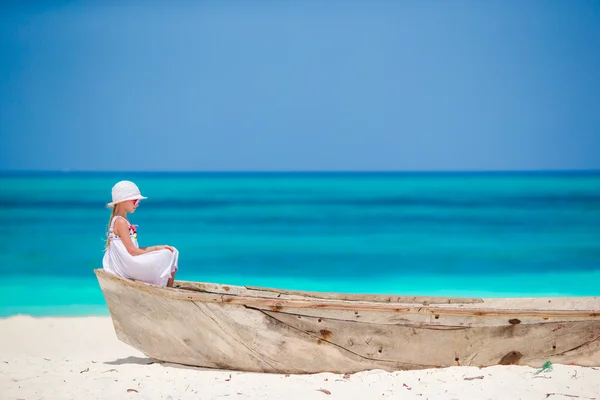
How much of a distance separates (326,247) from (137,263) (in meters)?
14.3

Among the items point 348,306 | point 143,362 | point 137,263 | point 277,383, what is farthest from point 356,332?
point 143,362

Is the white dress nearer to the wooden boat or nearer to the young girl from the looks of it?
the young girl

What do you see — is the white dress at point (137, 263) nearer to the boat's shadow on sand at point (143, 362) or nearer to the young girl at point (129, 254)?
the young girl at point (129, 254)

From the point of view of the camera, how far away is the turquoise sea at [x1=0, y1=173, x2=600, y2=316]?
13.5m

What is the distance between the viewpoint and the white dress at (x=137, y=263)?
5.50 meters

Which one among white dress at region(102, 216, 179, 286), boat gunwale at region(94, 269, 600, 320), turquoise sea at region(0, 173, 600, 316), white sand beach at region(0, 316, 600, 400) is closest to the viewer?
white sand beach at region(0, 316, 600, 400)

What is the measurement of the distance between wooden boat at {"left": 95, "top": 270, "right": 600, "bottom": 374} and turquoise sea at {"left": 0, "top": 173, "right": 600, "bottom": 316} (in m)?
5.39

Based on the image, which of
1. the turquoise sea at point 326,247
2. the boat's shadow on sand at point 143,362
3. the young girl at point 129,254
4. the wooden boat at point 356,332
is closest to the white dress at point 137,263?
the young girl at point 129,254

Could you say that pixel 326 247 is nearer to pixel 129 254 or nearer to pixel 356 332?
pixel 129 254

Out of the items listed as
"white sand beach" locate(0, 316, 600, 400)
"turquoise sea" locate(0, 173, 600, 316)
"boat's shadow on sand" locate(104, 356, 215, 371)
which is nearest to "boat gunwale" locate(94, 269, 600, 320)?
"white sand beach" locate(0, 316, 600, 400)

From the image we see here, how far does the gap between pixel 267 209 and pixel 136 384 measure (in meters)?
28.6

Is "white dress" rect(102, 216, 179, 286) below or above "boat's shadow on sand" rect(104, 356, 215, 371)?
above

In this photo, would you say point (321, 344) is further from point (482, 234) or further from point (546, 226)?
point (546, 226)

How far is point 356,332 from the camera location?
5223mm
